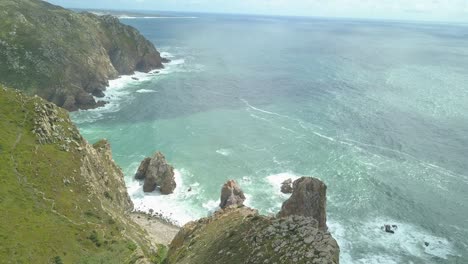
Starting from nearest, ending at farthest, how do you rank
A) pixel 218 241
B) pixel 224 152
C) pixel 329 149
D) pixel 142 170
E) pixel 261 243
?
pixel 261 243
pixel 218 241
pixel 142 170
pixel 224 152
pixel 329 149

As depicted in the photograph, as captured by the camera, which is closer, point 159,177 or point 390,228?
point 390,228

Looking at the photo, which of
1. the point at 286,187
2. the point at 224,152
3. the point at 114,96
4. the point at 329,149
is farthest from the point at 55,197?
the point at 114,96

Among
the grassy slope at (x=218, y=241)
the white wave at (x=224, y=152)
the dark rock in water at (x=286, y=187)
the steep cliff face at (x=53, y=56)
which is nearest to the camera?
the grassy slope at (x=218, y=241)

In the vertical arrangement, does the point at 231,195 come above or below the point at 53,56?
below

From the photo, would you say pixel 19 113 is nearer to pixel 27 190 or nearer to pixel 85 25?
pixel 27 190

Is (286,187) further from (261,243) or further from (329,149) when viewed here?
(261,243)

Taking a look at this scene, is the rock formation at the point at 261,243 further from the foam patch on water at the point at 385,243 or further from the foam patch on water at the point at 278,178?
the foam patch on water at the point at 278,178

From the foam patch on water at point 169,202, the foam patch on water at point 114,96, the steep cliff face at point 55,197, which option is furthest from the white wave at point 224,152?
the foam patch on water at point 114,96
